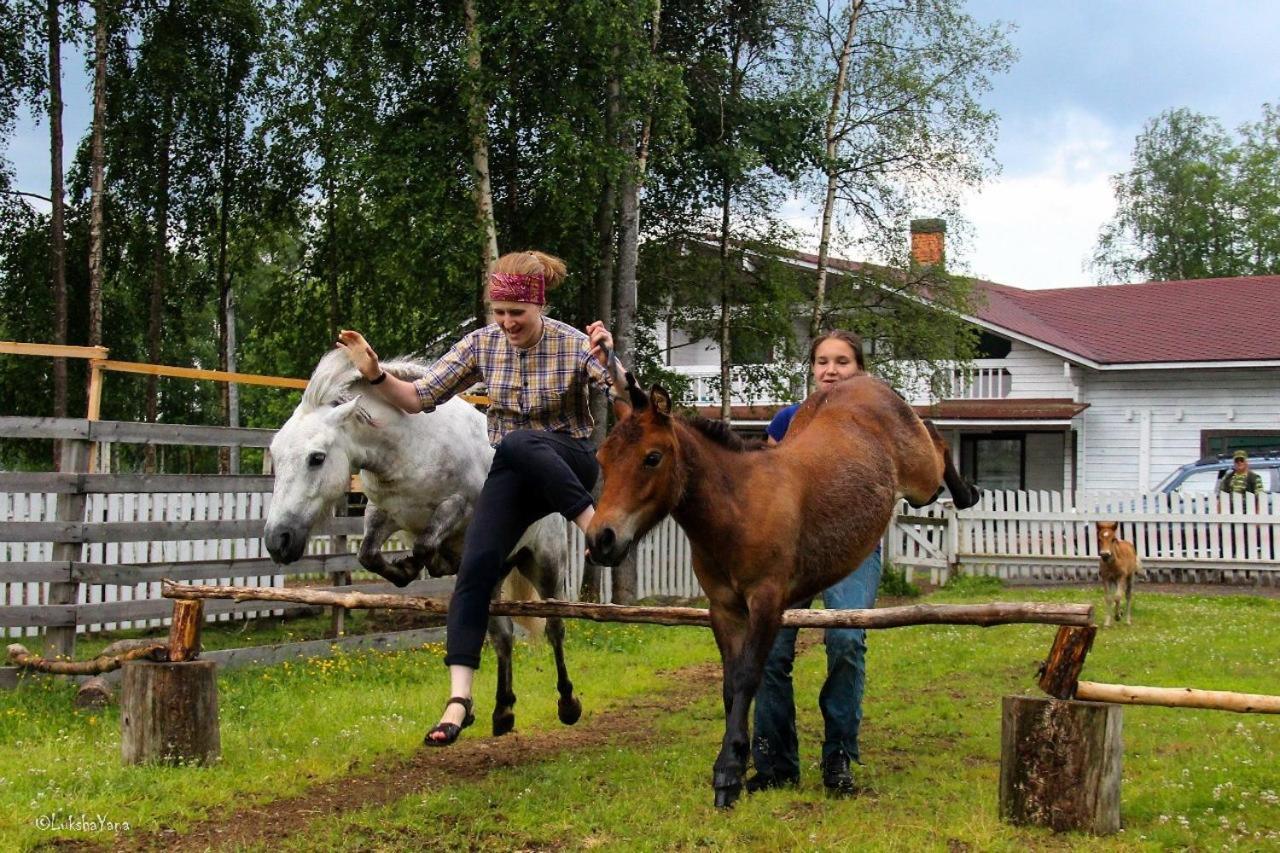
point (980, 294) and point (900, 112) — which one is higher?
point (900, 112)

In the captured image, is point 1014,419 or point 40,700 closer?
point 40,700

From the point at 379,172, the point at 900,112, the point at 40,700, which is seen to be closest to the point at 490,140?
the point at 379,172

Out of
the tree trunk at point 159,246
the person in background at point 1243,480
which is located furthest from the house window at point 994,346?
the tree trunk at point 159,246

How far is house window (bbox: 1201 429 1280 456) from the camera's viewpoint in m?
23.3

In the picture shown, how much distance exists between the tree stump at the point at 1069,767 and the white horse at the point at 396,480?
Answer: 2.37 meters

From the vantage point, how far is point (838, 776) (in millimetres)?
5074

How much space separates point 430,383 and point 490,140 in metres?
9.31

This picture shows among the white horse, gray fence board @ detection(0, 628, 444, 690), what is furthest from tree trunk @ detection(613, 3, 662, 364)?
the white horse

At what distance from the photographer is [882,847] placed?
4.03 meters

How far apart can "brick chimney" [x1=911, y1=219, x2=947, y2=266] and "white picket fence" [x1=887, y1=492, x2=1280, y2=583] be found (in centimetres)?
405

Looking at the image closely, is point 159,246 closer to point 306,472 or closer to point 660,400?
point 306,472

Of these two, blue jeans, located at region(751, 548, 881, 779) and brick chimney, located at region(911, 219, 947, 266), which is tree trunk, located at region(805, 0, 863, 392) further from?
blue jeans, located at region(751, 548, 881, 779)

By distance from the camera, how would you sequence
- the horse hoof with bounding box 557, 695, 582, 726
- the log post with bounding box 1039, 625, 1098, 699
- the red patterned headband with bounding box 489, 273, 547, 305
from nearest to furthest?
the log post with bounding box 1039, 625, 1098, 699 < the red patterned headband with bounding box 489, 273, 547, 305 < the horse hoof with bounding box 557, 695, 582, 726

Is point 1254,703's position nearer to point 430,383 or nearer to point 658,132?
point 430,383
